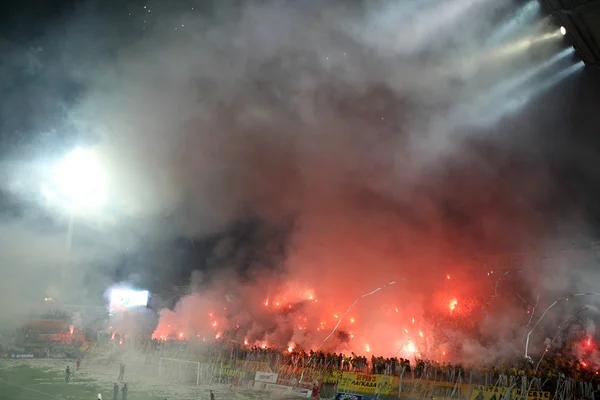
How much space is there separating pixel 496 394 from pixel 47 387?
17227 mm

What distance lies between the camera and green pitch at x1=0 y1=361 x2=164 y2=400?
14573 millimetres

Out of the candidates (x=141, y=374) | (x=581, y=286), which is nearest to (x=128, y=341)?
(x=141, y=374)

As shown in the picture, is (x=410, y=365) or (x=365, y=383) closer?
(x=365, y=383)

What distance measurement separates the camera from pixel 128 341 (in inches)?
1195

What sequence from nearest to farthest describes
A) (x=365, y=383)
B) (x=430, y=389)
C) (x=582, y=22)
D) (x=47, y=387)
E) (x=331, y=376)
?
(x=582, y=22) < (x=430, y=389) < (x=365, y=383) < (x=47, y=387) < (x=331, y=376)

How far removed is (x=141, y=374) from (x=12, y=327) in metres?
9.63

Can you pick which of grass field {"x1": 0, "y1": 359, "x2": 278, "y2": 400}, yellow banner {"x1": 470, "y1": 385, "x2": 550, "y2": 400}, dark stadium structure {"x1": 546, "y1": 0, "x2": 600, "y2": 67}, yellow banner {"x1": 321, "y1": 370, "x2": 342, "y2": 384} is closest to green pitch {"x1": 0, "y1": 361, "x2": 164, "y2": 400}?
grass field {"x1": 0, "y1": 359, "x2": 278, "y2": 400}

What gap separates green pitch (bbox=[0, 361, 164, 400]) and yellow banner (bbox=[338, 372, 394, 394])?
23.2ft

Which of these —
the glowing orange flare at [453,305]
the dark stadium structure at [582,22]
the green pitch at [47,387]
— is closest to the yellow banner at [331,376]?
the green pitch at [47,387]

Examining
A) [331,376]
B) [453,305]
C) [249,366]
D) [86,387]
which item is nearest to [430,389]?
[331,376]

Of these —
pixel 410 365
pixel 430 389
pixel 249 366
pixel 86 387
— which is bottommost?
pixel 86 387

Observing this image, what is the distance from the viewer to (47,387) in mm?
16469

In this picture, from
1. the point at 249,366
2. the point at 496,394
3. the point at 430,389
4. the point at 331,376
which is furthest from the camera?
the point at 249,366

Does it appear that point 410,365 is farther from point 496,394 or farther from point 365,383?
point 496,394
